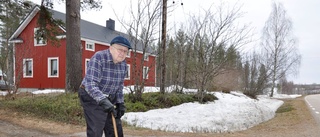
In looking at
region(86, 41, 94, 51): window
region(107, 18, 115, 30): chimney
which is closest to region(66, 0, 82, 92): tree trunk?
region(86, 41, 94, 51): window

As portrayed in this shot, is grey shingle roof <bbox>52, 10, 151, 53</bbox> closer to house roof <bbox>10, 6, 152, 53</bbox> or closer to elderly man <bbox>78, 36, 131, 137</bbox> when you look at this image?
house roof <bbox>10, 6, 152, 53</bbox>

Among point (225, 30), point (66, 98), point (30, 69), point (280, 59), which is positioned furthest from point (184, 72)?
point (280, 59)

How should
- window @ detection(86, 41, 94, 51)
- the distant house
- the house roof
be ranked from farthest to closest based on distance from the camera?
window @ detection(86, 41, 94, 51)
the house roof
the distant house

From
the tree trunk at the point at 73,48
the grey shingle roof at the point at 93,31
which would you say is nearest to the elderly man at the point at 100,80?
the tree trunk at the point at 73,48

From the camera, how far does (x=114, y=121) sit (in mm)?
3641

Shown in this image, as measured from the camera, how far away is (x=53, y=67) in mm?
23938

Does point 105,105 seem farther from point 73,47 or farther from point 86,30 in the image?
point 86,30

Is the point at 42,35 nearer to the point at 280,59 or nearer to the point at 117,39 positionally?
the point at 117,39

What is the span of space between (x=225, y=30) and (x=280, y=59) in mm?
27216

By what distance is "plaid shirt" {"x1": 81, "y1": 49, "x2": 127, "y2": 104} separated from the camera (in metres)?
3.39

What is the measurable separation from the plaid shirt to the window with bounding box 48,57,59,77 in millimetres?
21042

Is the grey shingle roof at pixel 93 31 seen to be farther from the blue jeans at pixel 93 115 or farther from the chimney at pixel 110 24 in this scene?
the blue jeans at pixel 93 115

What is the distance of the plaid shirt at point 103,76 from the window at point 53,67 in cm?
2104

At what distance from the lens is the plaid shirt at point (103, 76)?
3.39 m
